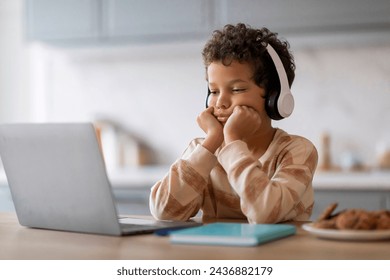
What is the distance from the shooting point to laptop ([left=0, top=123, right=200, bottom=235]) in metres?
1.25

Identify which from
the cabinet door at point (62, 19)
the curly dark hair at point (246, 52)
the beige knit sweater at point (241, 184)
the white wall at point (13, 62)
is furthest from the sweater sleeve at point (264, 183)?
the white wall at point (13, 62)

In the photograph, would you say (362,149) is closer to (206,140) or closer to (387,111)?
(387,111)

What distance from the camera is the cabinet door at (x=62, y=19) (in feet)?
11.5

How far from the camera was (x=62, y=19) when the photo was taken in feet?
11.6

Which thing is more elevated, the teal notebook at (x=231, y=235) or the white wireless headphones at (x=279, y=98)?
the white wireless headphones at (x=279, y=98)

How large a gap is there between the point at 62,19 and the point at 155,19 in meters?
0.49

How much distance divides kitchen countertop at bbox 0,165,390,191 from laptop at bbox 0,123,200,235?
1.64 metres

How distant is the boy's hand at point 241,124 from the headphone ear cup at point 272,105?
0.05m

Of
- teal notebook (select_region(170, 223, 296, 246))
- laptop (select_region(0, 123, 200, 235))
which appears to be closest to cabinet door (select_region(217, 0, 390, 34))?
laptop (select_region(0, 123, 200, 235))

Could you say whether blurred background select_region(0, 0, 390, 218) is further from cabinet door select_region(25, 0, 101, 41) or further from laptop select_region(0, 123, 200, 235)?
laptop select_region(0, 123, 200, 235)

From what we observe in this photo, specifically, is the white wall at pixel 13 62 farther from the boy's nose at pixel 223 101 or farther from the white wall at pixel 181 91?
the boy's nose at pixel 223 101

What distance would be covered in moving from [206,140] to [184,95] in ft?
6.79
